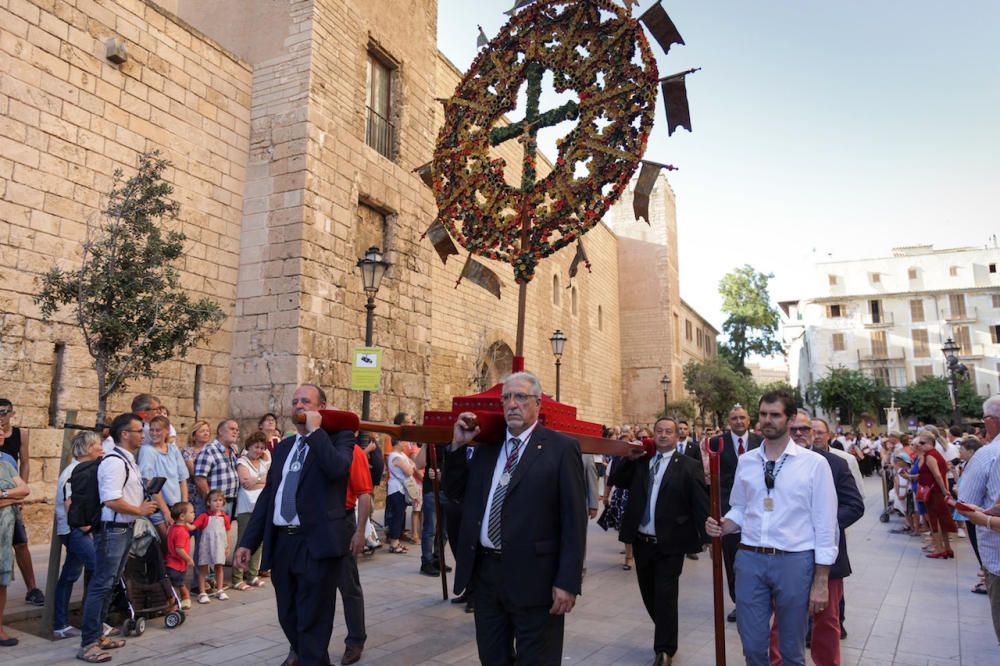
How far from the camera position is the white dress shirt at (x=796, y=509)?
3314mm

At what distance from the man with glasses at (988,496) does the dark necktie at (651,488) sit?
1892 mm

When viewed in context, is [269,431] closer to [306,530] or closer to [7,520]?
[7,520]

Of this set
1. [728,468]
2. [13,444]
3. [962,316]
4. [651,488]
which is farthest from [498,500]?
[962,316]

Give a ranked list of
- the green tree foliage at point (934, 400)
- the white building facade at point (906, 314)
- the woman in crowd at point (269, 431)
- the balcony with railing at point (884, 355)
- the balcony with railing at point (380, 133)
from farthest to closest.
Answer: the balcony with railing at point (884, 355)
the white building facade at point (906, 314)
the green tree foliage at point (934, 400)
the balcony with railing at point (380, 133)
the woman in crowd at point (269, 431)

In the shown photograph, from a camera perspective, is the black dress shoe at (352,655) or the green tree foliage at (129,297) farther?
the green tree foliage at (129,297)

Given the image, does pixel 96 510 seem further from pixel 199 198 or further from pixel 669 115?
pixel 199 198

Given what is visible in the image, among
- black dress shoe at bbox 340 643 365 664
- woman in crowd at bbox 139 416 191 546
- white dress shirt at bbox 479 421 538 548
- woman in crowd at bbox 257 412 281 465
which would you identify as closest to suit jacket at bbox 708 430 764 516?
white dress shirt at bbox 479 421 538 548

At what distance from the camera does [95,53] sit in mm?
8922

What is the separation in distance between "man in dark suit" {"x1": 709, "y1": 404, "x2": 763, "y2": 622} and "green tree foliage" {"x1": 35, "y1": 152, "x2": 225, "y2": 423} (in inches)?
213

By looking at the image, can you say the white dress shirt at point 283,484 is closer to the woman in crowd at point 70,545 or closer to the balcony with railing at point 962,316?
the woman in crowd at point 70,545

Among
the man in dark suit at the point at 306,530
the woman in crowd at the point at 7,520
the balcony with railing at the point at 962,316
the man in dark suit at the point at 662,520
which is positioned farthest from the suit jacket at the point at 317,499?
the balcony with railing at the point at 962,316

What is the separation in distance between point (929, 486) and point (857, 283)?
140ft

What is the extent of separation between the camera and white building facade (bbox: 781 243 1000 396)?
4300 cm

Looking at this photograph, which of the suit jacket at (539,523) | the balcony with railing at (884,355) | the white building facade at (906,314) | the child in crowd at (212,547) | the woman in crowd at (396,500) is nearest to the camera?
the suit jacket at (539,523)
